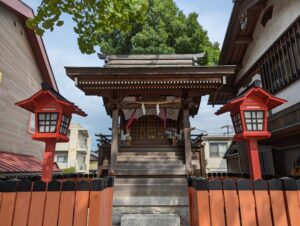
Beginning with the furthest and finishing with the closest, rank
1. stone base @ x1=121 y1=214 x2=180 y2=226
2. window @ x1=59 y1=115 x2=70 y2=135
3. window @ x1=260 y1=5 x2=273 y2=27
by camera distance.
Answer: window @ x1=260 y1=5 x2=273 y2=27
window @ x1=59 y1=115 x2=70 y2=135
stone base @ x1=121 y1=214 x2=180 y2=226

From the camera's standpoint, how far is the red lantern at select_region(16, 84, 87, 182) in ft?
16.9

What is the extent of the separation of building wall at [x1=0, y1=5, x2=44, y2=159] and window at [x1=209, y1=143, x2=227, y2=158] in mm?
20683

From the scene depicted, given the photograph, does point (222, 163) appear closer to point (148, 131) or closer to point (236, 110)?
point (148, 131)

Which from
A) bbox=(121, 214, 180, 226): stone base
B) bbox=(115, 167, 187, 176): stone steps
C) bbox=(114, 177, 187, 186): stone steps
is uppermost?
bbox=(115, 167, 187, 176): stone steps

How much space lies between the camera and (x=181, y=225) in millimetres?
5145

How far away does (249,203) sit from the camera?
136 inches

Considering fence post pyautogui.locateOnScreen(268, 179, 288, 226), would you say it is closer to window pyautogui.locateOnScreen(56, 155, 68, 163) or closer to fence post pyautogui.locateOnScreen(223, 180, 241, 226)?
fence post pyautogui.locateOnScreen(223, 180, 241, 226)

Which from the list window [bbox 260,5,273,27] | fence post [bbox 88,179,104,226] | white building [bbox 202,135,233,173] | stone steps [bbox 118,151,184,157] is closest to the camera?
fence post [bbox 88,179,104,226]

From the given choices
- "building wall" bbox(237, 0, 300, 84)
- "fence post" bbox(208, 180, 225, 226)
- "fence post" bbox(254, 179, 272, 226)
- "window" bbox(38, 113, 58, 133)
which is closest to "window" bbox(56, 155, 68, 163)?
"window" bbox(38, 113, 58, 133)

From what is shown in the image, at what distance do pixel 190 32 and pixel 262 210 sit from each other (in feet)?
57.6

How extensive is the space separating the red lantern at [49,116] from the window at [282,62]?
23.1ft

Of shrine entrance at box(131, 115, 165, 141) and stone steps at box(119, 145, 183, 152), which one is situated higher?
shrine entrance at box(131, 115, 165, 141)

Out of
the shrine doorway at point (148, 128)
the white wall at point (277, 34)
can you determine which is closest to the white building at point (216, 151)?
the shrine doorway at point (148, 128)

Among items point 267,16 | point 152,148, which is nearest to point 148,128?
point 152,148
